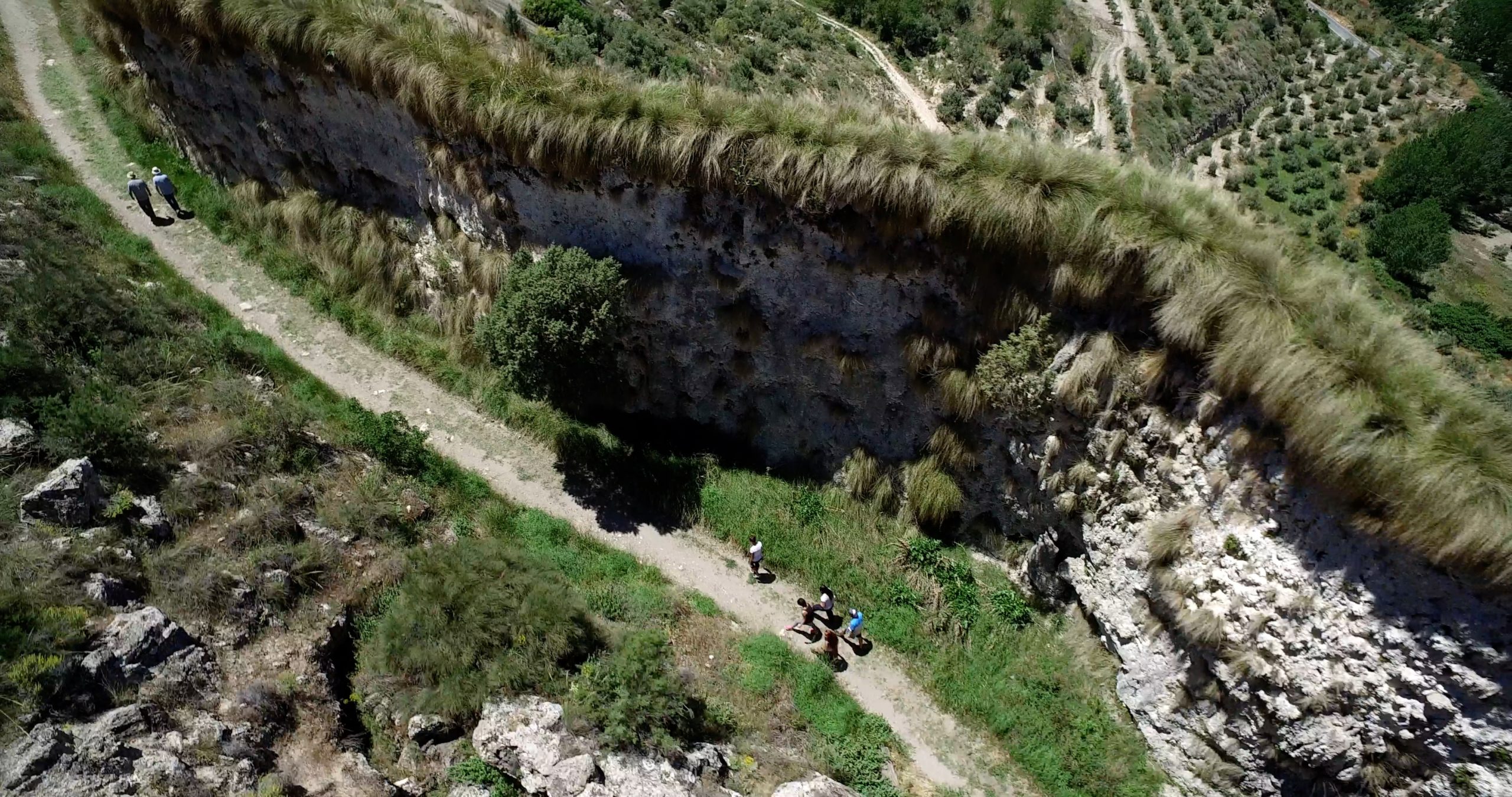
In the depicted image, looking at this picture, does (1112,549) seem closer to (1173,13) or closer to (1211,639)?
(1211,639)

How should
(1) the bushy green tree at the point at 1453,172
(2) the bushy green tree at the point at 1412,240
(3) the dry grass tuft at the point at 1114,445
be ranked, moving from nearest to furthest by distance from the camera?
(3) the dry grass tuft at the point at 1114,445
(2) the bushy green tree at the point at 1412,240
(1) the bushy green tree at the point at 1453,172

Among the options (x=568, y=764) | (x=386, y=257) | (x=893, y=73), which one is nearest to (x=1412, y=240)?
(x=893, y=73)

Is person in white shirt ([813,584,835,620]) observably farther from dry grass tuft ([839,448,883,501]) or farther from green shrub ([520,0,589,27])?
green shrub ([520,0,589,27])

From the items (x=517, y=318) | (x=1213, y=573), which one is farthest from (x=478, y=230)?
(x=1213, y=573)

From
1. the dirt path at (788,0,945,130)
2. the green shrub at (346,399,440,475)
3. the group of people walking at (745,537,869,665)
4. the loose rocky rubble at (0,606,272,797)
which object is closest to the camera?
the loose rocky rubble at (0,606,272,797)

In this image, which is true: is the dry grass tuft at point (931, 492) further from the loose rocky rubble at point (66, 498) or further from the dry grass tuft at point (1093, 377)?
the loose rocky rubble at point (66, 498)

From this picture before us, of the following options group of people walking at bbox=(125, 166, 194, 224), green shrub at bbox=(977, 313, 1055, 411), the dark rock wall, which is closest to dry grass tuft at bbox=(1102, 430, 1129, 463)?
green shrub at bbox=(977, 313, 1055, 411)

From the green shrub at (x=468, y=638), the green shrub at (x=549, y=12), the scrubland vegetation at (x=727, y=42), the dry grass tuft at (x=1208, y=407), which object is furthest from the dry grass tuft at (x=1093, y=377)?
the green shrub at (x=549, y=12)
